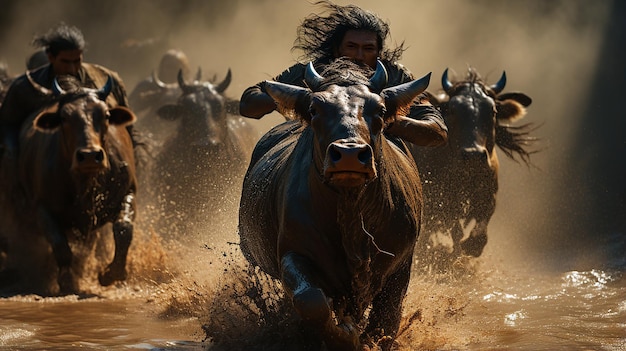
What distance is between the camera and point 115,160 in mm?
9648

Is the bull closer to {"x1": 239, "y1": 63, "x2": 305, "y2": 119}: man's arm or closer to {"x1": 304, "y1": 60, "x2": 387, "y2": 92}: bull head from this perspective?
{"x1": 239, "y1": 63, "x2": 305, "y2": 119}: man's arm

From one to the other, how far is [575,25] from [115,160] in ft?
23.5

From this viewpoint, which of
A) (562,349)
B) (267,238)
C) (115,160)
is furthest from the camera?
(115,160)

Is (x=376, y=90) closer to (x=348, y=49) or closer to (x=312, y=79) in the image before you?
(x=312, y=79)

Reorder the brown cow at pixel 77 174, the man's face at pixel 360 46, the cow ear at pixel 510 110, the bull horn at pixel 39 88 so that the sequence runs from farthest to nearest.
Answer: the cow ear at pixel 510 110 < the bull horn at pixel 39 88 < the brown cow at pixel 77 174 < the man's face at pixel 360 46

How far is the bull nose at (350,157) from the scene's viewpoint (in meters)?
4.43

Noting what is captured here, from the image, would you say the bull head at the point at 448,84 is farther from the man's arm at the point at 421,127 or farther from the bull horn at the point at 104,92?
the man's arm at the point at 421,127

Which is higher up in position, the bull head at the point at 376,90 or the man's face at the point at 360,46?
the man's face at the point at 360,46

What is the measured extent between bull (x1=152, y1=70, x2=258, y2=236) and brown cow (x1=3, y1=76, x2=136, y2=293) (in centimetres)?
229

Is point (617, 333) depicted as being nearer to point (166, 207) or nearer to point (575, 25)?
point (166, 207)

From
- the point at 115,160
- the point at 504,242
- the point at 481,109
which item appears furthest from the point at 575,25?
the point at 115,160

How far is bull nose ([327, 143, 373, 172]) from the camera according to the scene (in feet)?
14.5

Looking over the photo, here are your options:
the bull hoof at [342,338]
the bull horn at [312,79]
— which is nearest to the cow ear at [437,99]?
the bull horn at [312,79]

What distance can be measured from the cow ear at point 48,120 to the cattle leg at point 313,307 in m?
4.39
